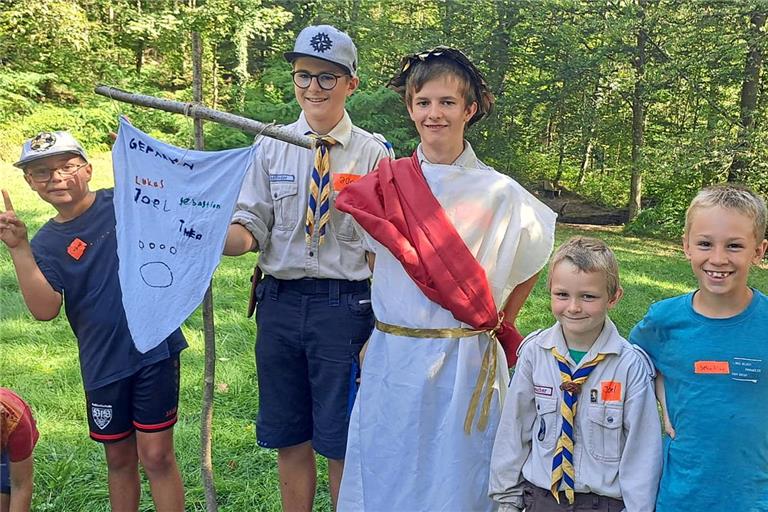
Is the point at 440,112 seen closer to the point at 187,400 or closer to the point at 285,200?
the point at 285,200

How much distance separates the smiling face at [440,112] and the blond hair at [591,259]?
0.55 m

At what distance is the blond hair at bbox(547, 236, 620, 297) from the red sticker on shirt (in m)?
1.76

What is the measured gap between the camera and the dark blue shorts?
2.60m

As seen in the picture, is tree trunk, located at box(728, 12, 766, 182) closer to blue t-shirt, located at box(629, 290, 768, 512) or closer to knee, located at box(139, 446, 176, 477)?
blue t-shirt, located at box(629, 290, 768, 512)

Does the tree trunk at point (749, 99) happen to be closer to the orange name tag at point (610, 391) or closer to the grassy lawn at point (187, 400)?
the grassy lawn at point (187, 400)

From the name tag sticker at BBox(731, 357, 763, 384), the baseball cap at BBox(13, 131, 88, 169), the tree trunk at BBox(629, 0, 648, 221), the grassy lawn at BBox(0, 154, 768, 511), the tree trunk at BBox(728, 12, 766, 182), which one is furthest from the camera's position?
the tree trunk at BBox(629, 0, 648, 221)

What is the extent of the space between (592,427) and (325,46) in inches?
65.1

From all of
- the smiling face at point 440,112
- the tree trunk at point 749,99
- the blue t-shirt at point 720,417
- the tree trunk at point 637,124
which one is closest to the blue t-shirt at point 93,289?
the smiling face at point 440,112

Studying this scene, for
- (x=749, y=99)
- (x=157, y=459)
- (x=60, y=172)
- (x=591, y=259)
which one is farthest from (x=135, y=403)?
(x=749, y=99)

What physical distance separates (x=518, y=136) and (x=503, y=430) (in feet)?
49.3

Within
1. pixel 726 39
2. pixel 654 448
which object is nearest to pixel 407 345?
pixel 654 448

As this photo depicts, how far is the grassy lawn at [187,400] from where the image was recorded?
339 centimetres

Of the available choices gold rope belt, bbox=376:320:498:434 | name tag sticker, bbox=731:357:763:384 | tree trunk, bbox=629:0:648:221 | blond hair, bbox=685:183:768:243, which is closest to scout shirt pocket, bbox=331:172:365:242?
gold rope belt, bbox=376:320:498:434

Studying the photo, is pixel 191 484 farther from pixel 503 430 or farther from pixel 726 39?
pixel 726 39
